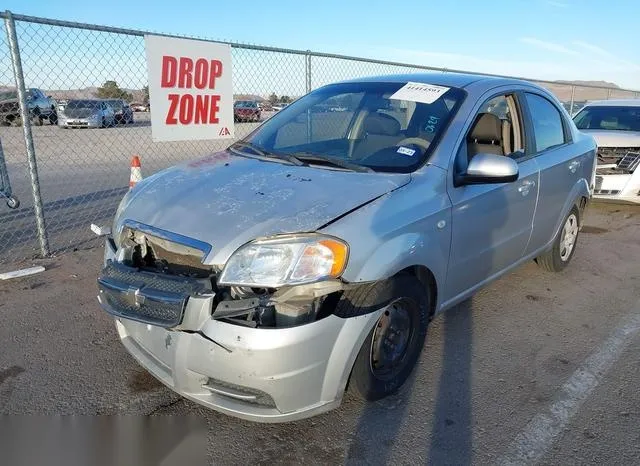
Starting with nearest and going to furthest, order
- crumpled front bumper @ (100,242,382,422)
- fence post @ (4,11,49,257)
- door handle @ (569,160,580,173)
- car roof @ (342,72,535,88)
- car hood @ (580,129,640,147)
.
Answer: crumpled front bumper @ (100,242,382,422)
car roof @ (342,72,535,88)
fence post @ (4,11,49,257)
door handle @ (569,160,580,173)
car hood @ (580,129,640,147)

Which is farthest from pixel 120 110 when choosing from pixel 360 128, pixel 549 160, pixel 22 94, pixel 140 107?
pixel 549 160

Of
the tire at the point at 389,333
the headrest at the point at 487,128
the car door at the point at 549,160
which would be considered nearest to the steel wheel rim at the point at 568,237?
the car door at the point at 549,160

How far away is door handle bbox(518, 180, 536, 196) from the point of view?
142 inches

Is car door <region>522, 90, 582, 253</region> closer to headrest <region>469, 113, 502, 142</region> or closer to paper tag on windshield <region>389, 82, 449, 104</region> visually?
headrest <region>469, 113, 502, 142</region>

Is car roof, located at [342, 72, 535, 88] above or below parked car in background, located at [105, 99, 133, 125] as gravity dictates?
above

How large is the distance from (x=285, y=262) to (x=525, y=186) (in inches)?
87.3

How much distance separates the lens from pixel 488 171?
2.92m

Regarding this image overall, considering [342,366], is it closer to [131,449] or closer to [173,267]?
[173,267]

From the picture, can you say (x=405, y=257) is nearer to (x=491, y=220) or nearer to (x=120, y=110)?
(x=491, y=220)

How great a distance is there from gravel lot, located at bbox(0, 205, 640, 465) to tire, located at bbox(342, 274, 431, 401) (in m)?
0.16

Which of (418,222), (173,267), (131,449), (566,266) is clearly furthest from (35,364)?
(566,266)

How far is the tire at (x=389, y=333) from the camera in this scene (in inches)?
93.4

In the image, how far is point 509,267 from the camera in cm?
381

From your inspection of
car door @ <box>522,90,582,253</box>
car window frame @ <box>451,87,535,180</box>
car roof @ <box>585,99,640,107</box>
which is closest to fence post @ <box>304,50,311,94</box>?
car door @ <box>522,90,582,253</box>
